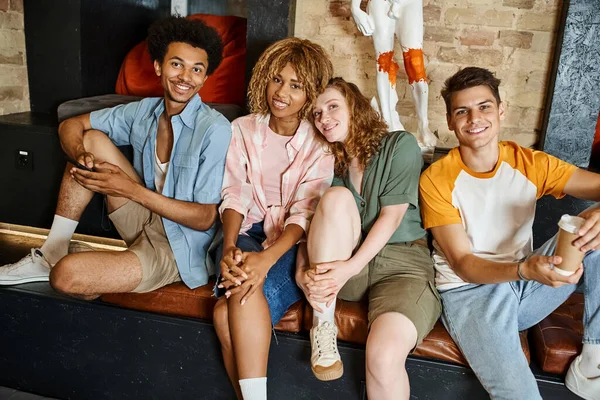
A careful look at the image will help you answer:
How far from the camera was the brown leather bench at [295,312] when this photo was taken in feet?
6.16

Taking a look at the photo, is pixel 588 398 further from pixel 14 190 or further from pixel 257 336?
pixel 14 190

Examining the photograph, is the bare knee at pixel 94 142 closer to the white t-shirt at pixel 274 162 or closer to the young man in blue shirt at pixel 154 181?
the young man in blue shirt at pixel 154 181

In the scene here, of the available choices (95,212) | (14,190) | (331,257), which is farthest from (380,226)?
(14,190)

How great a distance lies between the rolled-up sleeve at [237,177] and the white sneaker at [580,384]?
1.17 m

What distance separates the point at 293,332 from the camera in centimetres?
200

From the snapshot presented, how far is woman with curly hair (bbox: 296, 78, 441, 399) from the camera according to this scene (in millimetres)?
1767

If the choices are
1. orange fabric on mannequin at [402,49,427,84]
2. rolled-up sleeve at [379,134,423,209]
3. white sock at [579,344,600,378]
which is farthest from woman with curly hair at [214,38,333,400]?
white sock at [579,344,600,378]

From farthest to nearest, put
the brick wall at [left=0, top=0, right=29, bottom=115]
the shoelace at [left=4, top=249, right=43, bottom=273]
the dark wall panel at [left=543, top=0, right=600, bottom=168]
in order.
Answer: the brick wall at [left=0, top=0, right=29, bottom=115] < the dark wall panel at [left=543, top=0, right=600, bottom=168] < the shoelace at [left=4, top=249, right=43, bottom=273]

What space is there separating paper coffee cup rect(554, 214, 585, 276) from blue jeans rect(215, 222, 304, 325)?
0.85 m

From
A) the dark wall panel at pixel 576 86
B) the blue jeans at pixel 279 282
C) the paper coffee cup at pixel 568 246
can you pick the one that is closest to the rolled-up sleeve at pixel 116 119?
the blue jeans at pixel 279 282

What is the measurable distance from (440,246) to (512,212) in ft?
0.85

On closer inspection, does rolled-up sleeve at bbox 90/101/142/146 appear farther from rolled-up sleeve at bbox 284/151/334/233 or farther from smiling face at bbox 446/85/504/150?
smiling face at bbox 446/85/504/150

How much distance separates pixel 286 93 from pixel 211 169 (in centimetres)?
38

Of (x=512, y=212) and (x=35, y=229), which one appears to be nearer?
(x=512, y=212)
